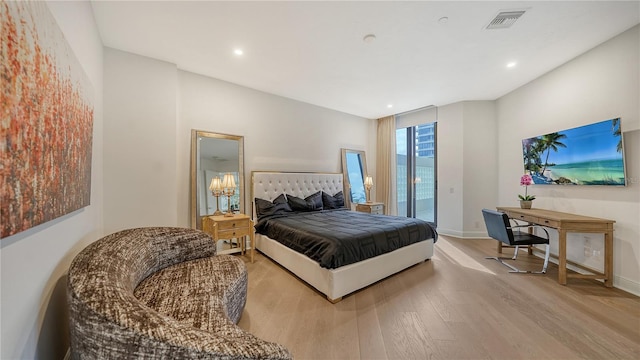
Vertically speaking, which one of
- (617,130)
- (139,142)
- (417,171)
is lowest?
(417,171)

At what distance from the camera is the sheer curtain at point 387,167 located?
5.75 m

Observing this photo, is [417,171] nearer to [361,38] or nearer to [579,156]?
[579,156]

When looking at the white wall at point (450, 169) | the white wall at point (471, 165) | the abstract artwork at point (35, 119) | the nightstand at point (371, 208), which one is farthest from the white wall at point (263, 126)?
the white wall at point (471, 165)

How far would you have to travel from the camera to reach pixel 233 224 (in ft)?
10.7

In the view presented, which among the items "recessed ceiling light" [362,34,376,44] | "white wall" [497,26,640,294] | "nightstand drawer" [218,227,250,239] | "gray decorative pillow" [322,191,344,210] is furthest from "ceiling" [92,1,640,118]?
"nightstand drawer" [218,227,250,239]

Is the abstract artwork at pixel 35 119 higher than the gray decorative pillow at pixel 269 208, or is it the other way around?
the abstract artwork at pixel 35 119

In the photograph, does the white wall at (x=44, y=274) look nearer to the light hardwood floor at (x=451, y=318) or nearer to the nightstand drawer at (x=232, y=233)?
the light hardwood floor at (x=451, y=318)

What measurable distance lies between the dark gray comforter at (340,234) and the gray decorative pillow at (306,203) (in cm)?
33

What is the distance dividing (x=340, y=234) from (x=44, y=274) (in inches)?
86.8

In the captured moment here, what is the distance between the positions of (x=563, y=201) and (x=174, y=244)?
5088 mm

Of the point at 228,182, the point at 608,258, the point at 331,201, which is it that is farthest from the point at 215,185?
the point at 608,258

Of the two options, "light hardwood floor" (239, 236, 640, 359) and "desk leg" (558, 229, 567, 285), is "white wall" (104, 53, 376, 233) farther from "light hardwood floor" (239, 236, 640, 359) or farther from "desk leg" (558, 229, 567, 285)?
"desk leg" (558, 229, 567, 285)

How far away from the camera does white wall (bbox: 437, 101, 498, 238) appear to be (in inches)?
184

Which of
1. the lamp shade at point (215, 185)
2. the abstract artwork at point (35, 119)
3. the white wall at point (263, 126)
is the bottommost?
the lamp shade at point (215, 185)
